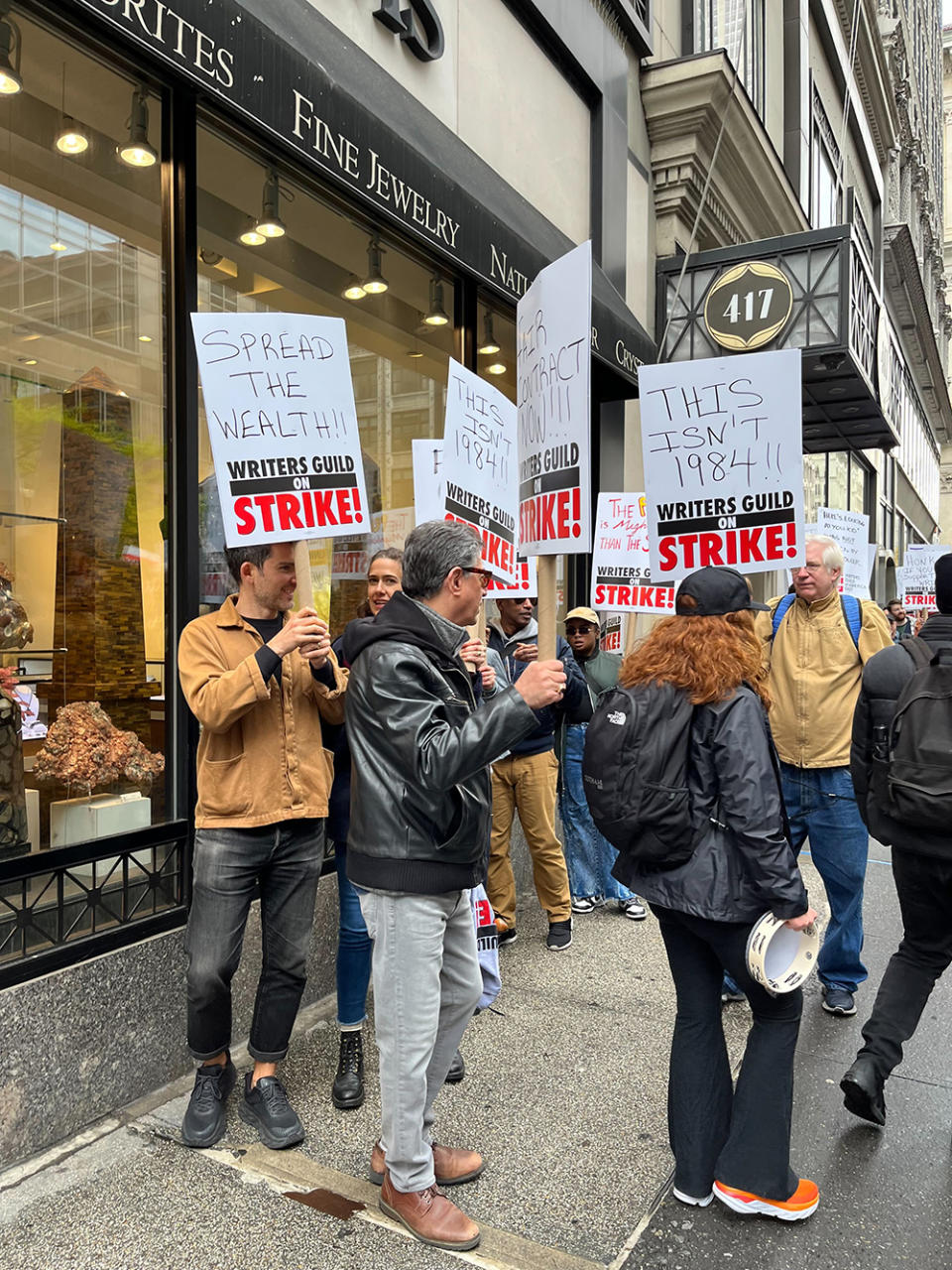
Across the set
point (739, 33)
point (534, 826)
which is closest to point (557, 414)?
point (534, 826)

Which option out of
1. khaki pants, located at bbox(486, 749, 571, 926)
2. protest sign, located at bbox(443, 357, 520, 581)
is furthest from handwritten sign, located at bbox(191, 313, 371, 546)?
khaki pants, located at bbox(486, 749, 571, 926)

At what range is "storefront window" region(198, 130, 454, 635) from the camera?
15.1ft

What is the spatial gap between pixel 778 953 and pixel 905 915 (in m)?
0.99

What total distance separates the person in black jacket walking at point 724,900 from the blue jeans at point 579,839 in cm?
315

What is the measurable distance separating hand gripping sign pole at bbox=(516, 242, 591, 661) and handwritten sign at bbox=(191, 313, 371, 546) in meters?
0.60

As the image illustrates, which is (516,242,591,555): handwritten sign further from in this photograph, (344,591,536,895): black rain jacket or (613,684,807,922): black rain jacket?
(613,684,807,922): black rain jacket

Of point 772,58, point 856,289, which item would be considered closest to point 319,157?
point 856,289

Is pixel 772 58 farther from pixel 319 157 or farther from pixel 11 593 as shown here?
pixel 11 593

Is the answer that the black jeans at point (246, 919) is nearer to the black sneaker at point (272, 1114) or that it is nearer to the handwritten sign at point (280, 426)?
the black sneaker at point (272, 1114)

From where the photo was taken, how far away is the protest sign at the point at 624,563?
6.26 metres

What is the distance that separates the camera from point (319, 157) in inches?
165

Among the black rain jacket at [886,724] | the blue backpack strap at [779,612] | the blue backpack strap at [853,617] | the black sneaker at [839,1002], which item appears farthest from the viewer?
the blue backpack strap at [779,612]

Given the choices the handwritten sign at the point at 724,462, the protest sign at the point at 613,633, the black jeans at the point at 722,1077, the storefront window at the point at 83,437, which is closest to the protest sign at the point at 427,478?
the handwritten sign at the point at 724,462

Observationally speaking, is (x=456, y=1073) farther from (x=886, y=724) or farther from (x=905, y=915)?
(x=886, y=724)
